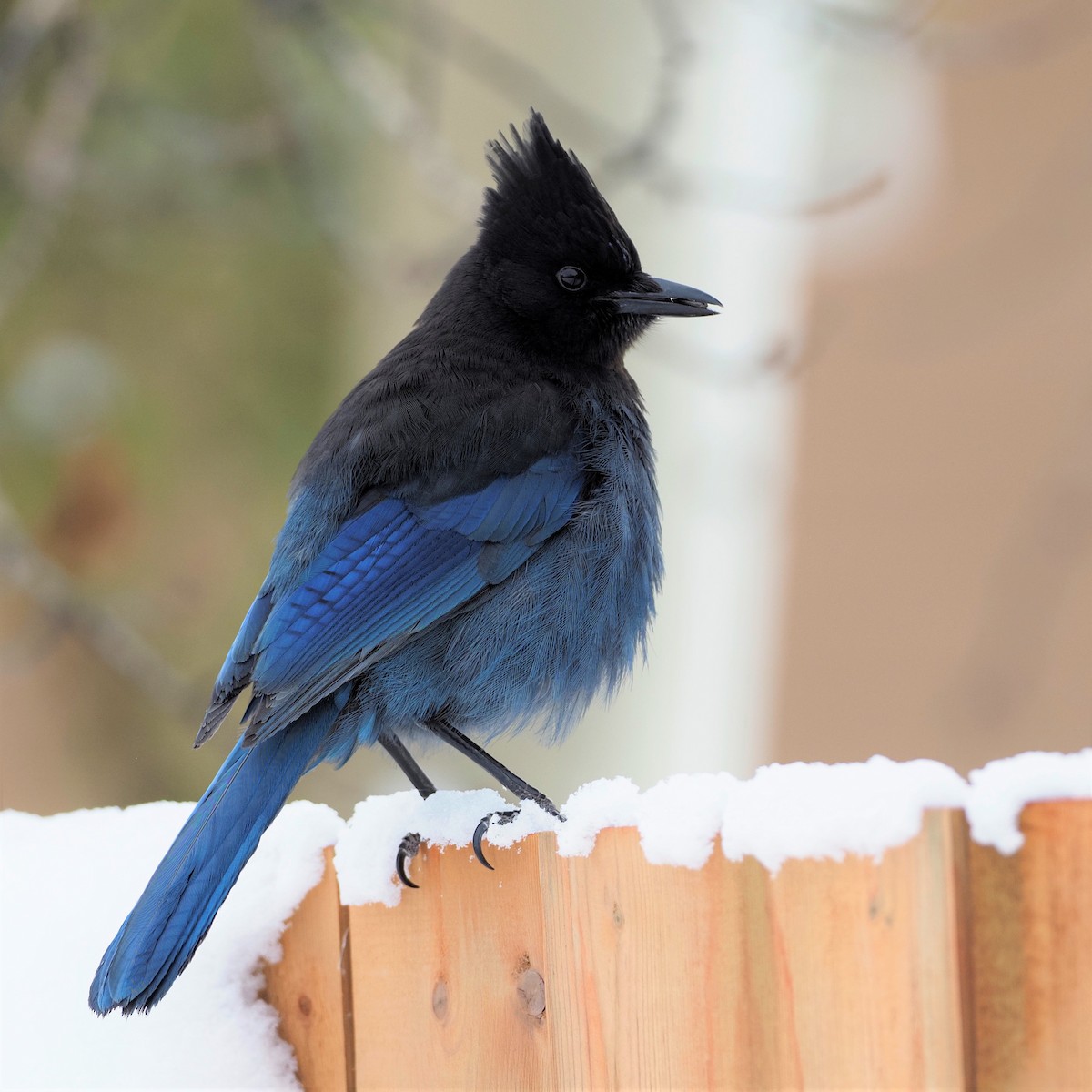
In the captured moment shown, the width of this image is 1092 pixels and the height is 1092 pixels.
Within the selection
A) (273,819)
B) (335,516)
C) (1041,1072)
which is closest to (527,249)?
(335,516)

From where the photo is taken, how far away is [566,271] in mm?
3041

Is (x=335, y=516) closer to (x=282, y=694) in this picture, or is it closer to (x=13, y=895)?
(x=282, y=694)

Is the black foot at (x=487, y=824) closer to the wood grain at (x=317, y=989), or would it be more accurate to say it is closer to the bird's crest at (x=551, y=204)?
the wood grain at (x=317, y=989)

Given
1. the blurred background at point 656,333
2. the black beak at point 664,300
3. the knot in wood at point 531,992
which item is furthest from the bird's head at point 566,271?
the knot in wood at point 531,992

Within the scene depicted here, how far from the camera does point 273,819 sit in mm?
1977

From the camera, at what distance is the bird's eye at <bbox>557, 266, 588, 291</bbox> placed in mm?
3029

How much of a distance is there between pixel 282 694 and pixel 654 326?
1382 millimetres

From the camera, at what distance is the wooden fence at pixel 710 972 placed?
3.67ft

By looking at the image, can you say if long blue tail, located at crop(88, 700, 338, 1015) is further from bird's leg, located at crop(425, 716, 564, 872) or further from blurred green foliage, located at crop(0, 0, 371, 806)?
blurred green foliage, located at crop(0, 0, 371, 806)

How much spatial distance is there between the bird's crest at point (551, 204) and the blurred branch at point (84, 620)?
1349 mm

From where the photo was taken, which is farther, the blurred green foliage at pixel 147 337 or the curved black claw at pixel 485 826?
the blurred green foliage at pixel 147 337

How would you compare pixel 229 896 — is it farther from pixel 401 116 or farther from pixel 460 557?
pixel 401 116

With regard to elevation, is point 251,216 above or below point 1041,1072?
above

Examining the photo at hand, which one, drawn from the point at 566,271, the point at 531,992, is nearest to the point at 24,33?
the point at 566,271
